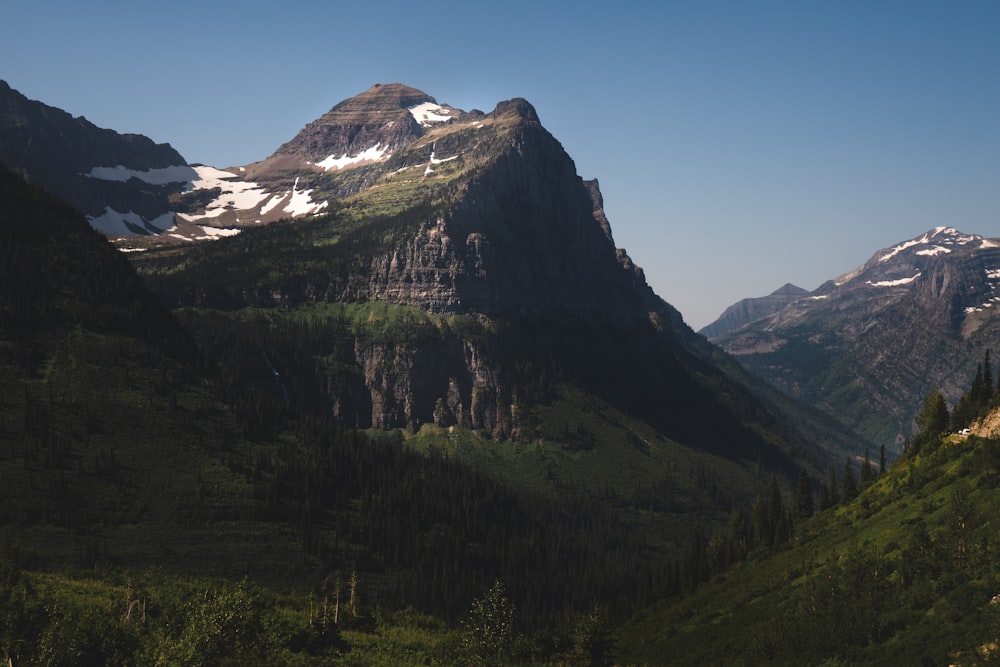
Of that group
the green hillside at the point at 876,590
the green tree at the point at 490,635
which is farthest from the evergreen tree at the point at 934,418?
the green tree at the point at 490,635

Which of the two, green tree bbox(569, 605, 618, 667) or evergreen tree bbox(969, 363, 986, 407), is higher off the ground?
evergreen tree bbox(969, 363, 986, 407)

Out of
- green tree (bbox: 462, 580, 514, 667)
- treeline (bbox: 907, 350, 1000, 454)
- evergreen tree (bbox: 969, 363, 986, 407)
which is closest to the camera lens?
green tree (bbox: 462, 580, 514, 667)

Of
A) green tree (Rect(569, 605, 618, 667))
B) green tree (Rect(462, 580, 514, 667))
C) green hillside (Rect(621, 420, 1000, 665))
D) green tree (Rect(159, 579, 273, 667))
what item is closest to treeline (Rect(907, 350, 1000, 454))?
green hillside (Rect(621, 420, 1000, 665))

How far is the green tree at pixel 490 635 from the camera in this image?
98.1 m

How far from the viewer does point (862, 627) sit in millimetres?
106688

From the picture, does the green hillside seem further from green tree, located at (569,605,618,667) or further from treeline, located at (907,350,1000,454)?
green tree, located at (569,605,618,667)

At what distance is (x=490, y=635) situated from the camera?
99375 mm

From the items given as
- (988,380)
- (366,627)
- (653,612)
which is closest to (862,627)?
(366,627)

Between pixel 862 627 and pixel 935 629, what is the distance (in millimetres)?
10527

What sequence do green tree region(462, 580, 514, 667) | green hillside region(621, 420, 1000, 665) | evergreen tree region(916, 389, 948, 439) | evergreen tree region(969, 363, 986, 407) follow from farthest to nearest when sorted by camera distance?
1. evergreen tree region(916, 389, 948, 439)
2. evergreen tree region(969, 363, 986, 407)
3. green hillside region(621, 420, 1000, 665)
4. green tree region(462, 580, 514, 667)

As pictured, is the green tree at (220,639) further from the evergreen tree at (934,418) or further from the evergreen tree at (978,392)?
the evergreen tree at (978,392)

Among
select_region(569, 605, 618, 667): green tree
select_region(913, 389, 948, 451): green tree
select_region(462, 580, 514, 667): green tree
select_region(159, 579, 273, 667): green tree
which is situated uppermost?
select_region(913, 389, 948, 451): green tree

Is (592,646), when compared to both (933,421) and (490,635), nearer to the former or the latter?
(490,635)

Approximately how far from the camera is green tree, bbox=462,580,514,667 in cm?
9812
